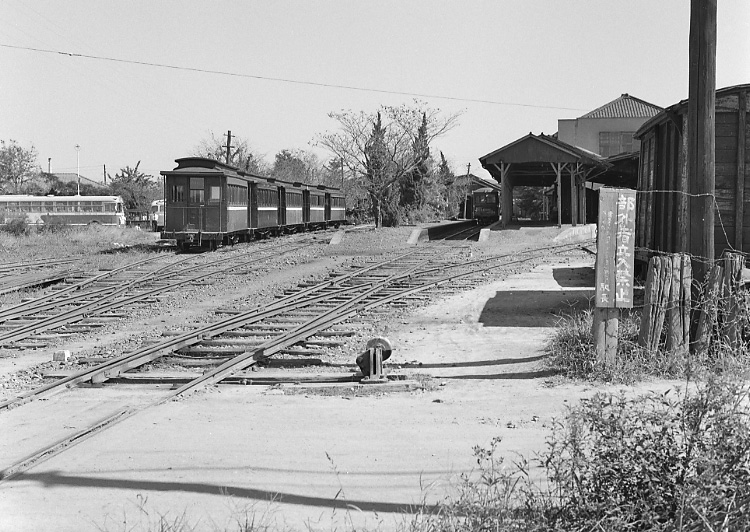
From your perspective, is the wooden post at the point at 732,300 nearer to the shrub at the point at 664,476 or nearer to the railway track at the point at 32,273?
the shrub at the point at 664,476

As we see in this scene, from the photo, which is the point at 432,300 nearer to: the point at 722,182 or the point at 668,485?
the point at 722,182

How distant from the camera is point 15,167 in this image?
76312mm

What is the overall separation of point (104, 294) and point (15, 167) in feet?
221

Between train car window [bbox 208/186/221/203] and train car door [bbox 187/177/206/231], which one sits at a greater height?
train car window [bbox 208/186/221/203]

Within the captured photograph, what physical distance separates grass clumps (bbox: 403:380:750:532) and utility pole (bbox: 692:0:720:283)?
5.13m

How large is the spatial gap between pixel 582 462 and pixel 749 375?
4.53m

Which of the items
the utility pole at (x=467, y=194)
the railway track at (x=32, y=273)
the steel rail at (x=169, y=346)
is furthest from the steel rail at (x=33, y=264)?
the utility pole at (x=467, y=194)

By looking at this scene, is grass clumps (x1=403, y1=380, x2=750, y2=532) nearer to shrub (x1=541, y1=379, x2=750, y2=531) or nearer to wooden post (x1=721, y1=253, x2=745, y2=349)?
shrub (x1=541, y1=379, x2=750, y2=531)

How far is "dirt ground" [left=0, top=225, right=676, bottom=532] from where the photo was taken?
479cm

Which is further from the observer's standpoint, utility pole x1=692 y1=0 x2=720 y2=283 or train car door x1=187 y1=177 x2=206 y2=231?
train car door x1=187 y1=177 x2=206 y2=231

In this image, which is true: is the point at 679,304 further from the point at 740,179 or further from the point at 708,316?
the point at 740,179

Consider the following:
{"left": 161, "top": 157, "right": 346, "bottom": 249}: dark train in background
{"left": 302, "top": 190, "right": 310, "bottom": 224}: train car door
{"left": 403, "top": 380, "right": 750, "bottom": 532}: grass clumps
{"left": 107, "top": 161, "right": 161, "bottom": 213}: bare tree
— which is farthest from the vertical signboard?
{"left": 107, "top": 161, "right": 161, "bottom": 213}: bare tree

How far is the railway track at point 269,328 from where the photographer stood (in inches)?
312

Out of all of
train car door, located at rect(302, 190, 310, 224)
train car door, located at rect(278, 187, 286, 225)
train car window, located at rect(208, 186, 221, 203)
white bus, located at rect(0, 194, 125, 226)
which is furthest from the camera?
white bus, located at rect(0, 194, 125, 226)
